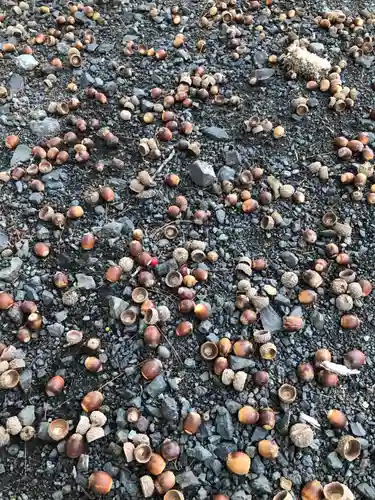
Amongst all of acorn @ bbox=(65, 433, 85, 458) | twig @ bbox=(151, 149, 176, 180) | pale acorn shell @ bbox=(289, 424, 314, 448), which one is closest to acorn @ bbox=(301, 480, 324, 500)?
pale acorn shell @ bbox=(289, 424, 314, 448)

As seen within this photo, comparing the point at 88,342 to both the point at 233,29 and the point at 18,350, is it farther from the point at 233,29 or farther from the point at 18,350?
the point at 233,29

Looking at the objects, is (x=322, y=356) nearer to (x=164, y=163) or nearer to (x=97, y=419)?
(x=97, y=419)

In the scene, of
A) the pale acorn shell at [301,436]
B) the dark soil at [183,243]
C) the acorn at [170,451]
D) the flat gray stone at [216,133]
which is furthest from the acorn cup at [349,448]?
the flat gray stone at [216,133]

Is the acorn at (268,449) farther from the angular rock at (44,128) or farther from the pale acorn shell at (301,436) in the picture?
the angular rock at (44,128)

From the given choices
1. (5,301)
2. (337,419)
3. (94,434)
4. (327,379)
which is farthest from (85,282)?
(337,419)

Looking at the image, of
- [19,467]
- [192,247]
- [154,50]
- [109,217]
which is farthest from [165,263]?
[154,50]

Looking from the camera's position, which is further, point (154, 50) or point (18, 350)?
point (154, 50)

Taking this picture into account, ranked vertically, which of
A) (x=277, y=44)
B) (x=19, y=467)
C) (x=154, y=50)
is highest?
(x=277, y=44)
